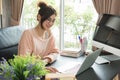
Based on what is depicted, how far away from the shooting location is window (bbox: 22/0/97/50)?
10.0ft

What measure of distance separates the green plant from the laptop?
0.41 meters

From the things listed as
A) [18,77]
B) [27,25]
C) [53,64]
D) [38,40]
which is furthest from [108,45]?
[27,25]

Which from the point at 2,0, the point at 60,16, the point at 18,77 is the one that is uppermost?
the point at 2,0

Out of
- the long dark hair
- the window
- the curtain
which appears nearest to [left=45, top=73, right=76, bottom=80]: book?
the long dark hair

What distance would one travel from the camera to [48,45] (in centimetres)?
224

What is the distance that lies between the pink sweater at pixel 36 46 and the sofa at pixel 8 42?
2.21 feet

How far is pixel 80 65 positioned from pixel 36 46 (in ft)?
1.77

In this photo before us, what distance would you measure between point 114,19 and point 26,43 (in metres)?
0.84

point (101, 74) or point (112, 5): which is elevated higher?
point (112, 5)

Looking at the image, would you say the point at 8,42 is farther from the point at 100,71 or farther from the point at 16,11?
the point at 100,71

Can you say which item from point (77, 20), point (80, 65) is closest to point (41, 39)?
point (80, 65)

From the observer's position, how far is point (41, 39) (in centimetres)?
217

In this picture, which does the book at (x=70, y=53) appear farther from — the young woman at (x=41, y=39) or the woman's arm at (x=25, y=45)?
the woman's arm at (x=25, y=45)

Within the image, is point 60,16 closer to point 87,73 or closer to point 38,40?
point 38,40
